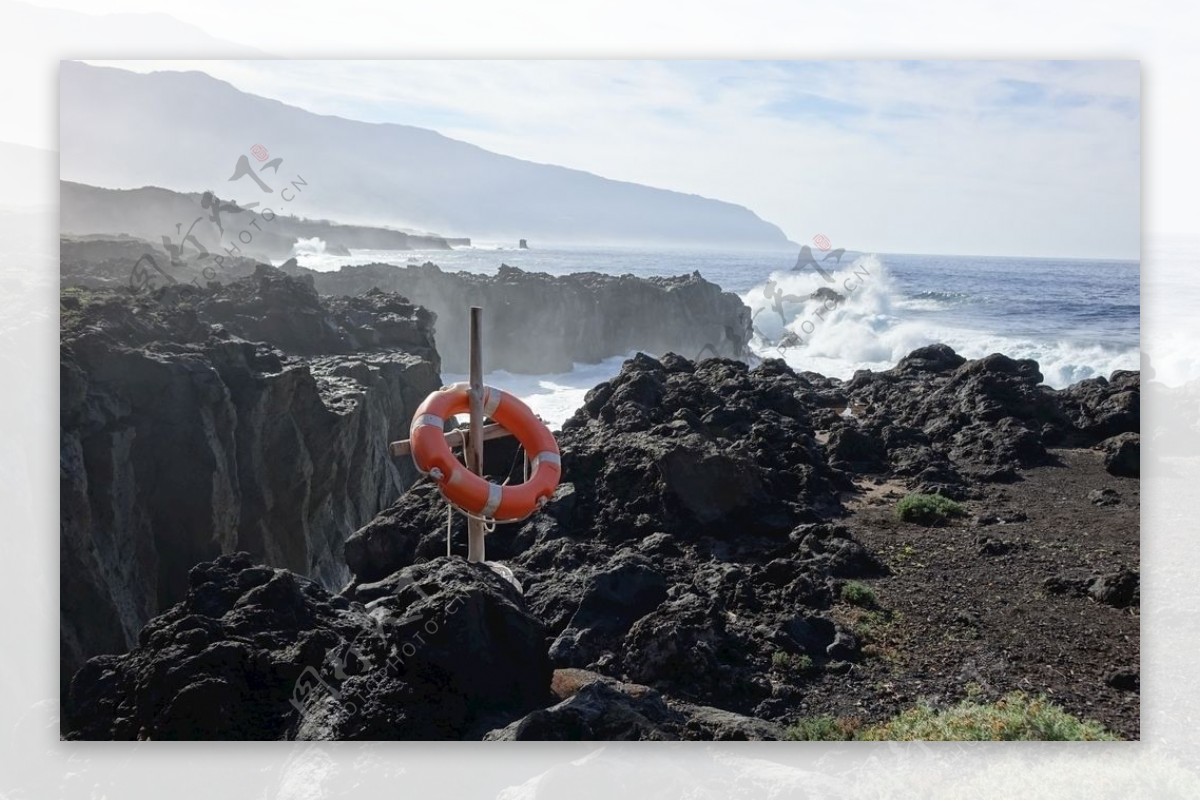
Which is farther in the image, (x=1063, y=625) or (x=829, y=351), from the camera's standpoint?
(x=829, y=351)

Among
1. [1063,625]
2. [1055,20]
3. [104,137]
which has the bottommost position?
[1063,625]

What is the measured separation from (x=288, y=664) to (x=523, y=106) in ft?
11.9

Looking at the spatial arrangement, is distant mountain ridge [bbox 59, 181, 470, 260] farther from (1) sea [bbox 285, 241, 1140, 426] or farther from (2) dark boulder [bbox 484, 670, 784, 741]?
(2) dark boulder [bbox 484, 670, 784, 741]

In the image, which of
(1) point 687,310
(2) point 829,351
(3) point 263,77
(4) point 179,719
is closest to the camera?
(4) point 179,719

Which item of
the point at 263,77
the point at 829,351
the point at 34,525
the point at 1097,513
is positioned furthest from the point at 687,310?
the point at 34,525

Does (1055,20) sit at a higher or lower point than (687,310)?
higher

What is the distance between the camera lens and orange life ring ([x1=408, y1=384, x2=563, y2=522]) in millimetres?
6152

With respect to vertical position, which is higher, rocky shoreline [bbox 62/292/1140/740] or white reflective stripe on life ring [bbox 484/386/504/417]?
white reflective stripe on life ring [bbox 484/386/504/417]

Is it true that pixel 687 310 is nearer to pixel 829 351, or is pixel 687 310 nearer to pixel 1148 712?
pixel 829 351

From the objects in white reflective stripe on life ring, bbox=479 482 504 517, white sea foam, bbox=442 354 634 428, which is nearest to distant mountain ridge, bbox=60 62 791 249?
white reflective stripe on life ring, bbox=479 482 504 517

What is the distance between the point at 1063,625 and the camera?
635 centimetres

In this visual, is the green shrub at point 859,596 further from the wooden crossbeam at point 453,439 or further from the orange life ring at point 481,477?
the wooden crossbeam at point 453,439

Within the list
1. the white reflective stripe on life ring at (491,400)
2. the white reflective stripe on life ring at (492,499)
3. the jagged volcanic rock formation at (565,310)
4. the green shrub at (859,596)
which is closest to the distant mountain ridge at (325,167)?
the white reflective stripe on life ring at (491,400)

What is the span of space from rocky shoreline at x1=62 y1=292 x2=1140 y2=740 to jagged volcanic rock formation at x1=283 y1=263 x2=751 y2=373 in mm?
3580
